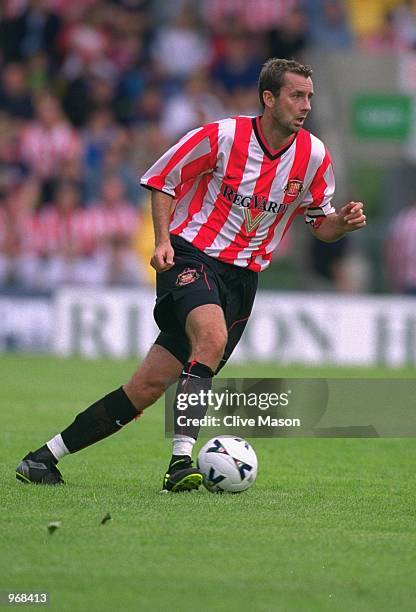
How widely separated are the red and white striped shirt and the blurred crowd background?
34.0ft

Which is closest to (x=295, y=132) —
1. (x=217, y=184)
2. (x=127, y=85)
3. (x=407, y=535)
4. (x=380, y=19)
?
(x=217, y=184)

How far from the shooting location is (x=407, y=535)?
5.51 m

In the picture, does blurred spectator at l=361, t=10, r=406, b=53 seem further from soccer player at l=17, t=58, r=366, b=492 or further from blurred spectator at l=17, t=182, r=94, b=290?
soccer player at l=17, t=58, r=366, b=492

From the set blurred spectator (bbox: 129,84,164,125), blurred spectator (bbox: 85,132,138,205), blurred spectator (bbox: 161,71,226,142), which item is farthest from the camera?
blurred spectator (bbox: 129,84,164,125)

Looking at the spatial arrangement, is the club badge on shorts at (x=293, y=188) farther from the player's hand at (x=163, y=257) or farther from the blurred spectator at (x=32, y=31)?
the blurred spectator at (x=32, y=31)

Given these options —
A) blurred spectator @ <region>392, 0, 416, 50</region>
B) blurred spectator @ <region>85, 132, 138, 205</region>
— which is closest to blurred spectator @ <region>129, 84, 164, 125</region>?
blurred spectator @ <region>85, 132, 138, 205</region>

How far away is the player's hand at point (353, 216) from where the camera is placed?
6754 mm

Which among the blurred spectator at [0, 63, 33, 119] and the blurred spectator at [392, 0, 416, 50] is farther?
the blurred spectator at [392, 0, 416, 50]

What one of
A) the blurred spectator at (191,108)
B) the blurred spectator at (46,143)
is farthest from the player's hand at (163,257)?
the blurred spectator at (191,108)

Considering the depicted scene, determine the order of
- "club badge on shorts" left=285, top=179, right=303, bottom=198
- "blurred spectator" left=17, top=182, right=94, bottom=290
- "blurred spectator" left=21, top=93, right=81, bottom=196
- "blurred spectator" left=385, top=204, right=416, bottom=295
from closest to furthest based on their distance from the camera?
"club badge on shorts" left=285, top=179, right=303, bottom=198 < "blurred spectator" left=385, top=204, right=416, bottom=295 < "blurred spectator" left=17, top=182, right=94, bottom=290 < "blurred spectator" left=21, top=93, right=81, bottom=196

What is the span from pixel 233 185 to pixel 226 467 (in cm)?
144

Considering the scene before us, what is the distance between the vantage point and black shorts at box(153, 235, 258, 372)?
6.56 meters

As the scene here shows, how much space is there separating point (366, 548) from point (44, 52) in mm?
15317

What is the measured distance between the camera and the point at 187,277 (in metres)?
6.61
